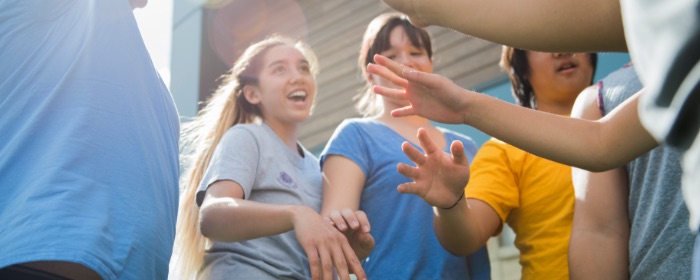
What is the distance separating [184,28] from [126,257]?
5.57m

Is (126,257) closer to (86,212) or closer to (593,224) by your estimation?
(86,212)

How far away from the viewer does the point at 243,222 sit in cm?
209

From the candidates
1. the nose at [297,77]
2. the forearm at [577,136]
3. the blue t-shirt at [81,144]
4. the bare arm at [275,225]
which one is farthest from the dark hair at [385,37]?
the forearm at [577,136]

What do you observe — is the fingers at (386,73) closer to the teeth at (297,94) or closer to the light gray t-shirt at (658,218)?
the light gray t-shirt at (658,218)

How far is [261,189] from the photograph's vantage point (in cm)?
246

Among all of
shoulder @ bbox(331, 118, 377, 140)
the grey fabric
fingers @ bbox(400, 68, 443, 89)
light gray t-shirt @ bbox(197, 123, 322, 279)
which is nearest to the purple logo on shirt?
light gray t-shirt @ bbox(197, 123, 322, 279)

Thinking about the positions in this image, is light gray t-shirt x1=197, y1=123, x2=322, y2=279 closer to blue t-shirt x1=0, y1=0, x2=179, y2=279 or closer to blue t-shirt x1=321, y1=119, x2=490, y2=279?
blue t-shirt x1=321, y1=119, x2=490, y2=279

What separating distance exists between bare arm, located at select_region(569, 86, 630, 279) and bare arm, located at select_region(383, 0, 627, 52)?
73 cm

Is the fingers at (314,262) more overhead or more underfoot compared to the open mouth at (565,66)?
more underfoot

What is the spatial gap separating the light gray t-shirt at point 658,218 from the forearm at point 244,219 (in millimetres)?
826

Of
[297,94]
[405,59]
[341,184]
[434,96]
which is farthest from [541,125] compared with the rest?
[297,94]

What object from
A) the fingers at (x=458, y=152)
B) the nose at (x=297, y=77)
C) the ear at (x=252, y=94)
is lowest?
the ear at (x=252, y=94)

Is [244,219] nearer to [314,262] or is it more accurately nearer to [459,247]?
[314,262]

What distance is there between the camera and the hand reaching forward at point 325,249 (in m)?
1.83
